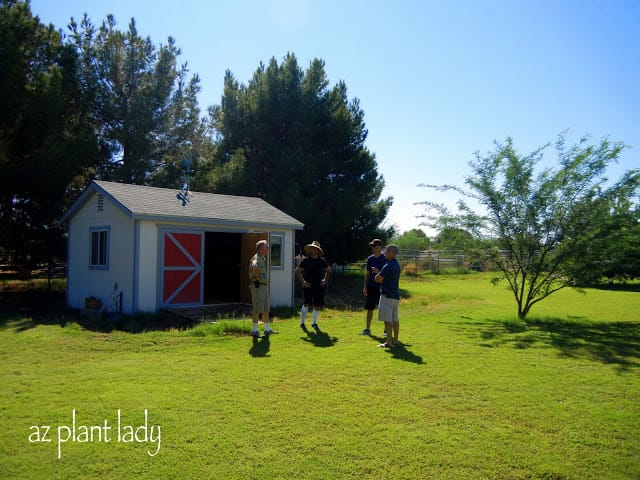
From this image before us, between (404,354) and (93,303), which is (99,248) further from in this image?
(404,354)

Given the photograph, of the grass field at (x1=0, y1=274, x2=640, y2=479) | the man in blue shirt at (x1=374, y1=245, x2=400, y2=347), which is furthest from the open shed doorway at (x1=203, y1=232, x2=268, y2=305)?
the man in blue shirt at (x1=374, y1=245, x2=400, y2=347)

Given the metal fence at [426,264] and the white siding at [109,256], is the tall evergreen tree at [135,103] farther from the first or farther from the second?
the metal fence at [426,264]

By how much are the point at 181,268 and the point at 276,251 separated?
9.43ft

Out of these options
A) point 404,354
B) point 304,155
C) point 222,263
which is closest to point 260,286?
point 404,354

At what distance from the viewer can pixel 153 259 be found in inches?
463

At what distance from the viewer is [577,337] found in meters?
9.80

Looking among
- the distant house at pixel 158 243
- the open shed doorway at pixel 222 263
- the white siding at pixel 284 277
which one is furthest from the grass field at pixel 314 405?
the open shed doorway at pixel 222 263

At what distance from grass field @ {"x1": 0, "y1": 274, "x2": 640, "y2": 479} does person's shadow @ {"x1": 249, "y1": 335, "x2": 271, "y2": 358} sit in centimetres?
7

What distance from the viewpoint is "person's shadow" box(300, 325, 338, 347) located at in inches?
340

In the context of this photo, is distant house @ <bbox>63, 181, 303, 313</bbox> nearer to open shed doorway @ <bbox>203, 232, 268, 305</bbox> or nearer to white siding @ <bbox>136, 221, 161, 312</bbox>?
white siding @ <bbox>136, 221, 161, 312</bbox>

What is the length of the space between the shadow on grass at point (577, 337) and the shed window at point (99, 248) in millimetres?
9170

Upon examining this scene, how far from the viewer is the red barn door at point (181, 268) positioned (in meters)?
12.0

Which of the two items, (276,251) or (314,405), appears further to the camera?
(276,251)

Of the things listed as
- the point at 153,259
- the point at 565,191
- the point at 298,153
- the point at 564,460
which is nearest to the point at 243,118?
the point at 298,153
